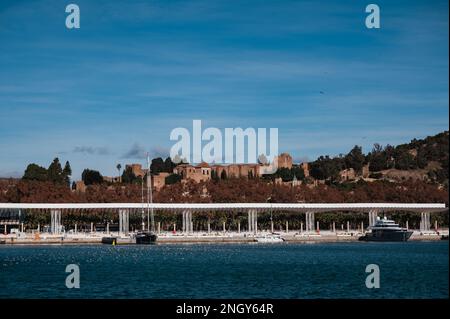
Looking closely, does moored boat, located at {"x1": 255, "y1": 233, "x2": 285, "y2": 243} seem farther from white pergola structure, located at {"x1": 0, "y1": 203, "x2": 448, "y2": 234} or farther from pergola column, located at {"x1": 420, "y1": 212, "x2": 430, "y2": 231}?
pergola column, located at {"x1": 420, "y1": 212, "x2": 430, "y2": 231}

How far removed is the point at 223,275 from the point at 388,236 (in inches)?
2638

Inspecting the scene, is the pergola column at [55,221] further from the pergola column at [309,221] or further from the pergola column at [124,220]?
the pergola column at [309,221]

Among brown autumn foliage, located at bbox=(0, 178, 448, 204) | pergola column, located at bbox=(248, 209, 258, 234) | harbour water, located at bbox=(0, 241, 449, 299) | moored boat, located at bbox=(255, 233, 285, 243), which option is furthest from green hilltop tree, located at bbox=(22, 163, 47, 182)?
harbour water, located at bbox=(0, 241, 449, 299)

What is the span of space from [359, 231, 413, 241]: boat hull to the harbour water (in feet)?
109

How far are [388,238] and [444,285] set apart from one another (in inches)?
2772

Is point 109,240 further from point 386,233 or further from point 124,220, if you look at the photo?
point 386,233

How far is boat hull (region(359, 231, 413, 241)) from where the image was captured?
129625 millimetres

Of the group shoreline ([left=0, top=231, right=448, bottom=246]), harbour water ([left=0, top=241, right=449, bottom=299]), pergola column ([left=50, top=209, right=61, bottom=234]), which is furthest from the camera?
pergola column ([left=50, top=209, right=61, bottom=234])

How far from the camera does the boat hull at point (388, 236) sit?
130 m

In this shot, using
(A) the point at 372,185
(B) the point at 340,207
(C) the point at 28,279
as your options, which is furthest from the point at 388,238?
(C) the point at 28,279

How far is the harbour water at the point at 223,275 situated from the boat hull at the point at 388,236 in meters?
33.1

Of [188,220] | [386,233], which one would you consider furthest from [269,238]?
[386,233]
